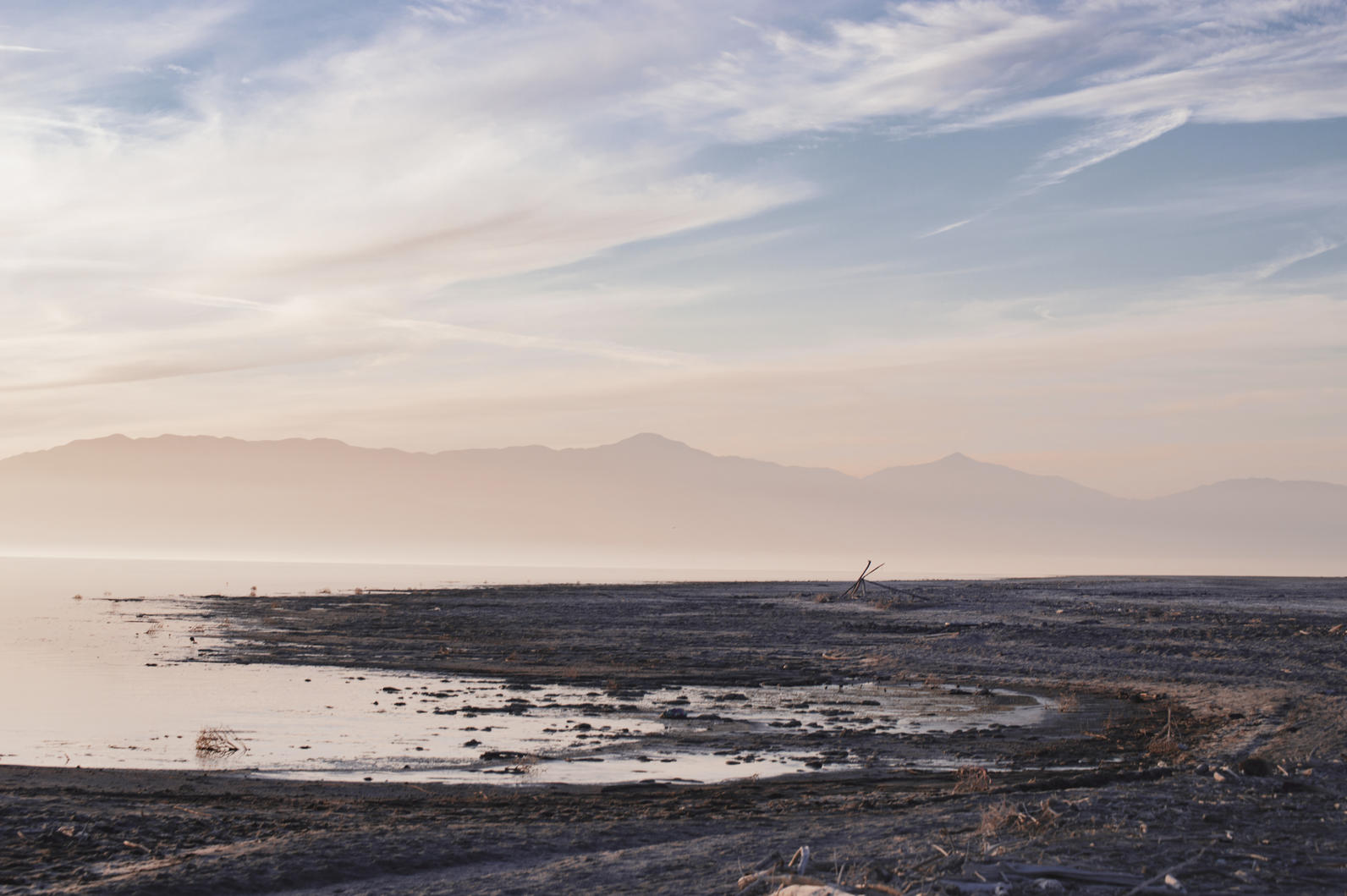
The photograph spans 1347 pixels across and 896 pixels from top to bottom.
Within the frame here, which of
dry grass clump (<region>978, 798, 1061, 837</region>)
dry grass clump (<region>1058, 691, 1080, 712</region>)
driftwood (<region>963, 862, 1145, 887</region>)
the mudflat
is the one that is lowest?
dry grass clump (<region>1058, 691, 1080, 712</region>)

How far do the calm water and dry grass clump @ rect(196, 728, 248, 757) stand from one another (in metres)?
0.13

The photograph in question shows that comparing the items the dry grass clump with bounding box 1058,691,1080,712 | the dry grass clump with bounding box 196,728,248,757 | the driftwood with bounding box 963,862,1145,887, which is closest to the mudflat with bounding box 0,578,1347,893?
the driftwood with bounding box 963,862,1145,887

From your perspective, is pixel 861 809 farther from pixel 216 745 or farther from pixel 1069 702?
pixel 1069 702

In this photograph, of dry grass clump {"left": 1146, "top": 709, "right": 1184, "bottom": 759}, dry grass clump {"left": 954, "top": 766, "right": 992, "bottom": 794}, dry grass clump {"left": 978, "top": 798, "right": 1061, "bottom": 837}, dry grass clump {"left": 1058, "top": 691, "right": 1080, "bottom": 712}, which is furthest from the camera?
dry grass clump {"left": 1058, "top": 691, "right": 1080, "bottom": 712}

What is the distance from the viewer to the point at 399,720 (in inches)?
940

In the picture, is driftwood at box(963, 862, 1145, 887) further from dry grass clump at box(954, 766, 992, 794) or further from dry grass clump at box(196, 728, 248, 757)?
dry grass clump at box(196, 728, 248, 757)

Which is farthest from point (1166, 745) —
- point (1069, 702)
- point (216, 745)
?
point (216, 745)

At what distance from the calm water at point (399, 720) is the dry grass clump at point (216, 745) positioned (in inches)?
5.0

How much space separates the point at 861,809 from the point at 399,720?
501 inches

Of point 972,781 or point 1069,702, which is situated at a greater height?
point 972,781

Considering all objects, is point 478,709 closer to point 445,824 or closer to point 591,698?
point 591,698

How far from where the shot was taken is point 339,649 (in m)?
40.6

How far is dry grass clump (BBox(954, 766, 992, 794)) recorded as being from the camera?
15156mm

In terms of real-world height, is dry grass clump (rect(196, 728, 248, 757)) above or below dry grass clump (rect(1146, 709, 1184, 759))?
below
